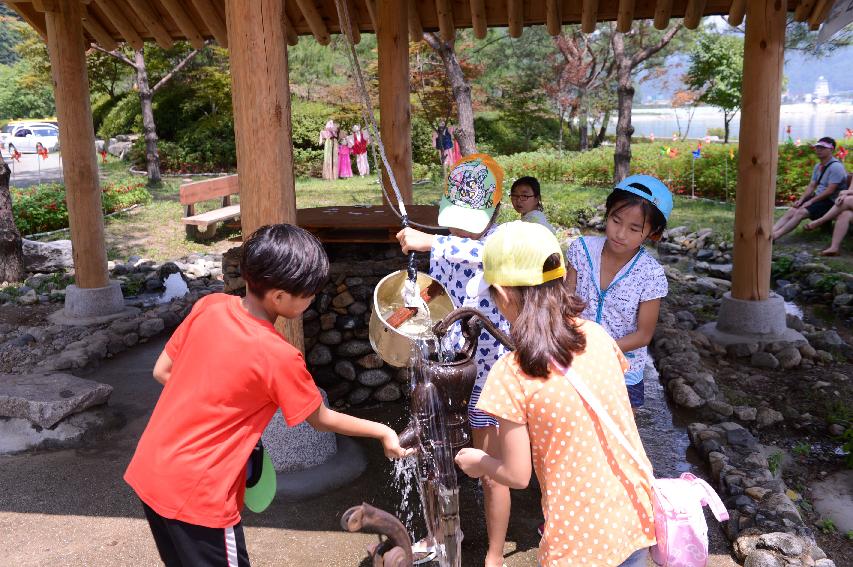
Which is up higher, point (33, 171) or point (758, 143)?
point (758, 143)

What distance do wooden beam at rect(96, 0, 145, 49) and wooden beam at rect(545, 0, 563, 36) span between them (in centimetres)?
→ 382

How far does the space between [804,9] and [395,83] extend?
3.21m

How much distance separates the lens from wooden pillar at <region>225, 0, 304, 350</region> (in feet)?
11.2

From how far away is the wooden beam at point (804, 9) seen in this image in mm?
5680

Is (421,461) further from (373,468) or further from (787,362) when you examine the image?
(787,362)

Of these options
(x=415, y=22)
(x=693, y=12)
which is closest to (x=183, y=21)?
(x=415, y=22)

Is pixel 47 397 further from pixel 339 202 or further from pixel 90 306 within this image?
pixel 339 202

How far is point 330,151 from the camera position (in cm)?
1938

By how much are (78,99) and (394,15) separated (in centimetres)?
290

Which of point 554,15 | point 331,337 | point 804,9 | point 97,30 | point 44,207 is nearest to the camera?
point 331,337

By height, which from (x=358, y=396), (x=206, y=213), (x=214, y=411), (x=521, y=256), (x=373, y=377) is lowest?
(x=358, y=396)

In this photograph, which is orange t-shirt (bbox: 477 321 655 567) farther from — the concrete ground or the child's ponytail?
the concrete ground

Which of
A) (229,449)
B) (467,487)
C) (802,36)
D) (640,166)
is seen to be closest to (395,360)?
(229,449)

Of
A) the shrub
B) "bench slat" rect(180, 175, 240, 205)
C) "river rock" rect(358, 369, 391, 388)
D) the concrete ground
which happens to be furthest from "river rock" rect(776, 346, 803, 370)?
the shrub
